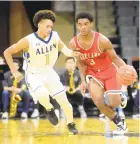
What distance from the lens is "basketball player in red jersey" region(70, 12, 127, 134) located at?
21.6 feet

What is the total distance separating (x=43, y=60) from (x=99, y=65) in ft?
2.61

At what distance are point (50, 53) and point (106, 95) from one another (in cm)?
98

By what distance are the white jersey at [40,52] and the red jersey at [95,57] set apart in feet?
1.13

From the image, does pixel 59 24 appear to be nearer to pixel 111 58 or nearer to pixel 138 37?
pixel 138 37

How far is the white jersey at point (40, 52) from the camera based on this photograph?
6688mm

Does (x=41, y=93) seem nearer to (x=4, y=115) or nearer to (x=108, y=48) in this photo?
(x=108, y=48)

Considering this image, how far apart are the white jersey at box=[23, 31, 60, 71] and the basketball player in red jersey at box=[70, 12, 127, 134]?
11.2 inches

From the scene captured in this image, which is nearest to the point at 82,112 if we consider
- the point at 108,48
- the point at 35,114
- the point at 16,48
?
the point at 35,114

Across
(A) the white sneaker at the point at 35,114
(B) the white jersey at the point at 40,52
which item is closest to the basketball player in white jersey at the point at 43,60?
(B) the white jersey at the point at 40,52

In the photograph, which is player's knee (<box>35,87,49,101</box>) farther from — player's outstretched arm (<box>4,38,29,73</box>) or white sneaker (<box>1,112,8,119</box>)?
white sneaker (<box>1,112,8,119</box>)

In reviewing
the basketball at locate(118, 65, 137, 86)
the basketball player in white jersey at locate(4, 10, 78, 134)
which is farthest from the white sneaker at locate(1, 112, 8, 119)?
the basketball at locate(118, 65, 137, 86)

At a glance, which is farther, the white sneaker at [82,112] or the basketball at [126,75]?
the white sneaker at [82,112]

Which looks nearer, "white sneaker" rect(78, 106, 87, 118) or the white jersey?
the white jersey

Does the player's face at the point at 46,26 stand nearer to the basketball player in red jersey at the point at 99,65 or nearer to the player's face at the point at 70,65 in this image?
the basketball player in red jersey at the point at 99,65
